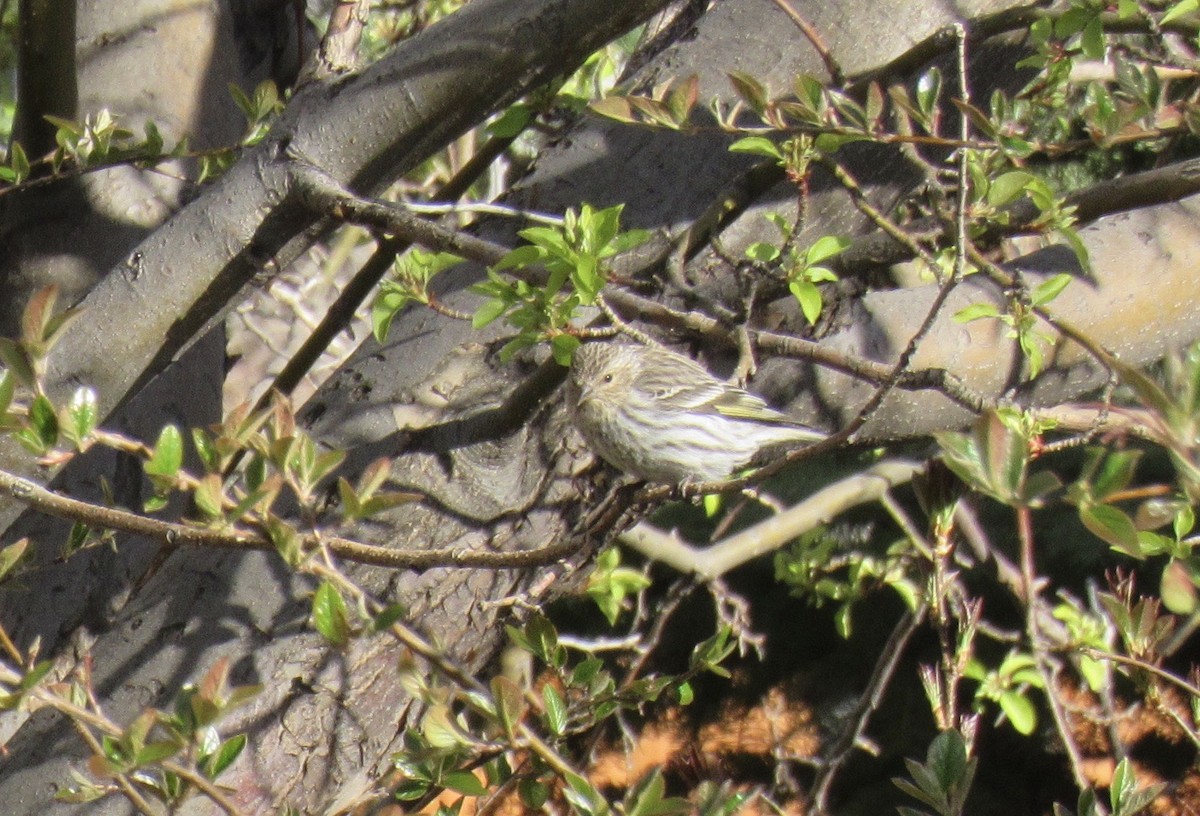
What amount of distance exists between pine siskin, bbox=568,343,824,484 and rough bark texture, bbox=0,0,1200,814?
0.79ft

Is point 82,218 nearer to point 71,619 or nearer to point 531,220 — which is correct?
point 71,619

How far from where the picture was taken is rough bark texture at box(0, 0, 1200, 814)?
2.34 metres

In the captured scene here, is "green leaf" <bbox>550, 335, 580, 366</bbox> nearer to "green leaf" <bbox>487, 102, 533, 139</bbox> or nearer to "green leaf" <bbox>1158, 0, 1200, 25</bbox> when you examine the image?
"green leaf" <bbox>487, 102, 533, 139</bbox>

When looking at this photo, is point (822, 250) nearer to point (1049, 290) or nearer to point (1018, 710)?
point (1049, 290)

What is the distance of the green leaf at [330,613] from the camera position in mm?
1672

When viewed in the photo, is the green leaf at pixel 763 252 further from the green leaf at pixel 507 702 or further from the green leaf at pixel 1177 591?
the green leaf at pixel 1177 591

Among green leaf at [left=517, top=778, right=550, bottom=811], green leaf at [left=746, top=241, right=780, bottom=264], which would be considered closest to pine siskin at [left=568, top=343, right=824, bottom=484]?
green leaf at [left=746, top=241, right=780, bottom=264]

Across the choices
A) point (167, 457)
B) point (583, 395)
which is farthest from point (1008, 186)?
point (167, 457)

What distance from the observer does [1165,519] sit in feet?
4.11

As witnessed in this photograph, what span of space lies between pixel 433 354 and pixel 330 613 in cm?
99

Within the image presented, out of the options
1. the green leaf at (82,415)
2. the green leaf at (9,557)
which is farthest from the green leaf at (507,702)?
the green leaf at (9,557)

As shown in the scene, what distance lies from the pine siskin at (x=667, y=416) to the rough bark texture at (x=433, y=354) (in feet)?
0.79

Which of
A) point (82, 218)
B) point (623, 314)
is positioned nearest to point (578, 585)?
point (623, 314)

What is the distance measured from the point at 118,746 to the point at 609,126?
161 centimetres
